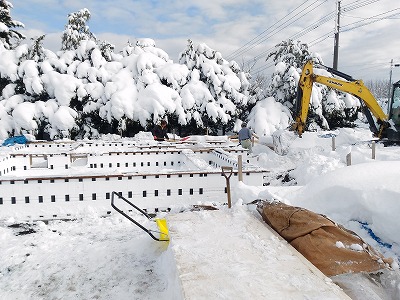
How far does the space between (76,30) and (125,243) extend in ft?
87.8

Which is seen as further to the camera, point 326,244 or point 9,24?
point 9,24

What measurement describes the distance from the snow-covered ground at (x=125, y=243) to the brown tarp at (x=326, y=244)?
0.34m

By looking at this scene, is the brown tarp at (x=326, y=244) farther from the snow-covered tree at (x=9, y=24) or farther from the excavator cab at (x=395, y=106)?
the snow-covered tree at (x=9, y=24)

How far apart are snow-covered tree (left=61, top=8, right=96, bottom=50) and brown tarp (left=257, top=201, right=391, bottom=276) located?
25.5 meters

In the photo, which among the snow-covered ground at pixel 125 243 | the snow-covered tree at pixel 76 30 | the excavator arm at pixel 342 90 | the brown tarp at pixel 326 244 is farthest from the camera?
the snow-covered tree at pixel 76 30

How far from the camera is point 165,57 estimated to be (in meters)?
24.1

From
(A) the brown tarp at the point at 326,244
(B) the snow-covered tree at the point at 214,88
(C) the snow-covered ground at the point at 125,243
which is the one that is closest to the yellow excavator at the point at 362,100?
(B) the snow-covered tree at the point at 214,88

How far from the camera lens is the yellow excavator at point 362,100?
12.9 meters

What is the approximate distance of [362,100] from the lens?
13.7 meters

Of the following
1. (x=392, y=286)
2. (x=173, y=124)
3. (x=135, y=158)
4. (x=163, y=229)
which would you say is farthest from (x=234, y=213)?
(x=173, y=124)

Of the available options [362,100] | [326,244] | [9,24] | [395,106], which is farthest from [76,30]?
[326,244]

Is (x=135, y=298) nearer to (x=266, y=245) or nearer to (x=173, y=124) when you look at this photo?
(x=266, y=245)

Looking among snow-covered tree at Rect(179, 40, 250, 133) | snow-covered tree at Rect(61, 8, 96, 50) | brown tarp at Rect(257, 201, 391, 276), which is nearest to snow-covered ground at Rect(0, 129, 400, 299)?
brown tarp at Rect(257, 201, 391, 276)

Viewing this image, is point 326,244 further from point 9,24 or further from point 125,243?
point 9,24
